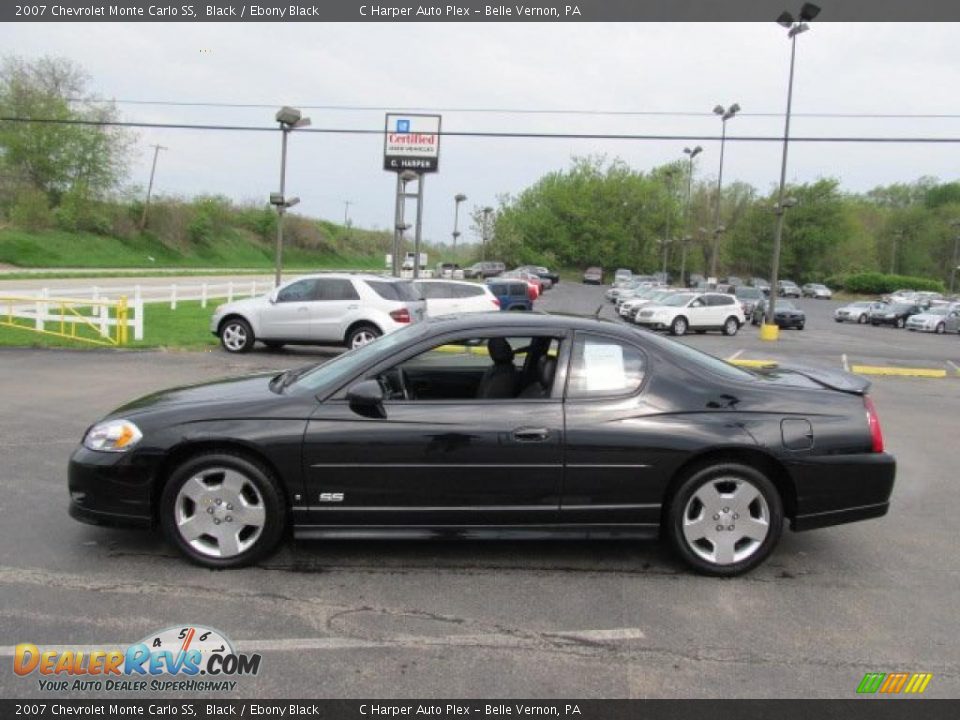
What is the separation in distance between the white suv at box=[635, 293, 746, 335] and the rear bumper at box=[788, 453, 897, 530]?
22.6m

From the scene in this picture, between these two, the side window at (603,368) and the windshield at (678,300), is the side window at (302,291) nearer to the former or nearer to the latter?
the side window at (603,368)

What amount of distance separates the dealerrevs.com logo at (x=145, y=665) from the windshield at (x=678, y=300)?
25.7 metres

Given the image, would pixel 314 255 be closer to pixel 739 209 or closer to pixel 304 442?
pixel 739 209

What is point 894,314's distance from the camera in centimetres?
4184

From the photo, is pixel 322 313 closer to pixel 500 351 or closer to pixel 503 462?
pixel 500 351

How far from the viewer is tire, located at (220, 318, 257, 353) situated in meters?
15.0

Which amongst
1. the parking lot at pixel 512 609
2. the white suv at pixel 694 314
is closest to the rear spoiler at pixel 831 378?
the parking lot at pixel 512 609

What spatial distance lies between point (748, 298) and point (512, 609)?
38610mm

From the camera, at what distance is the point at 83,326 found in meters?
16.8

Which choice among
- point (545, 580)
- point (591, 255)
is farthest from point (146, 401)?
point (591, 255)

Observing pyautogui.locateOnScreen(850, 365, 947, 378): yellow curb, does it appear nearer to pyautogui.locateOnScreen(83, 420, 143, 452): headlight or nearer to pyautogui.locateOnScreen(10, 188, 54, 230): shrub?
pyautogui.locateOnScreen(83, 420, 143, 452): headlight

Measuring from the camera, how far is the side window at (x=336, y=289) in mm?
14852

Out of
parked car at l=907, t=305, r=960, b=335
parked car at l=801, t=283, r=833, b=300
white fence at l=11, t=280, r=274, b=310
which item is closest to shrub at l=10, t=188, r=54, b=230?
white fence at l=11, t=280, r=274, b=310
